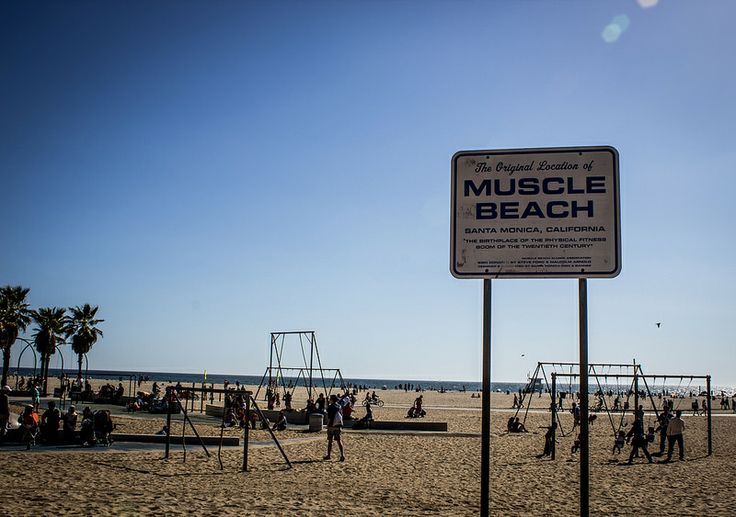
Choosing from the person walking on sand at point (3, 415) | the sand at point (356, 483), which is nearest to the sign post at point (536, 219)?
the sand at point (356, 483)

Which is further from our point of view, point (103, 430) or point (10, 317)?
point (10, 317)

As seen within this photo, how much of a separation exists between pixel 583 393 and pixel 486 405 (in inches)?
29.8

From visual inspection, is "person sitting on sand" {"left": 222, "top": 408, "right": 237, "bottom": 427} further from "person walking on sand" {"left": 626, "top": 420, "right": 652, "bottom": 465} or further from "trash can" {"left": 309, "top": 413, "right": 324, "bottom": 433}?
"person walking on sand" {"left": 626, "top": 420, "right": 652, "bottom": 465}

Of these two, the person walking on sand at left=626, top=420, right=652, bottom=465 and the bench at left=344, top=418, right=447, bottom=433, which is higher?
the person walking on sand at left=626, top=420, right=652, bottom=465

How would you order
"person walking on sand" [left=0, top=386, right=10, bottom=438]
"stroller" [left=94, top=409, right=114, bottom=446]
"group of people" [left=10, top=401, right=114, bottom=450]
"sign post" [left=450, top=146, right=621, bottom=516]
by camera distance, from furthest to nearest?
1. "person walking on sand" [left=0, top=386, right=10, bottom=438]
2. "stroller" [left=94, top=409, right=114, bottom=446]
3. "group of people" [left=10, top=401, right=114, bottom=450]
4. "sign post" [left=450, top=146, right=621, bottom=516]

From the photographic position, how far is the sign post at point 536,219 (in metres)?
4.82

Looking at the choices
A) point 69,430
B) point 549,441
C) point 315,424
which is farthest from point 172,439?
point 549,441

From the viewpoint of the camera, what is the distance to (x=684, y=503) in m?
11.7

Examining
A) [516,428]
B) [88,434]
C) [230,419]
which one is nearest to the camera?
[88,434]

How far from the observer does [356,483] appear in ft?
43.4

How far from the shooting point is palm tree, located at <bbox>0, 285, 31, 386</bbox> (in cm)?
4422

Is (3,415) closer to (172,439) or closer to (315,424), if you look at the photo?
(172,439)

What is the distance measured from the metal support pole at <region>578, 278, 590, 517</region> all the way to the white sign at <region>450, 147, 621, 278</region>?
184 mm

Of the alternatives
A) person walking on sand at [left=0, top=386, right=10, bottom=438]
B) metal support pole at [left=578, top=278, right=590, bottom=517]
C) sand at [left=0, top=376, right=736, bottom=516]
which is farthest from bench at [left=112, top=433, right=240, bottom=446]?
metal support pole at [left=578, top=278, right=590, bottom=517]
